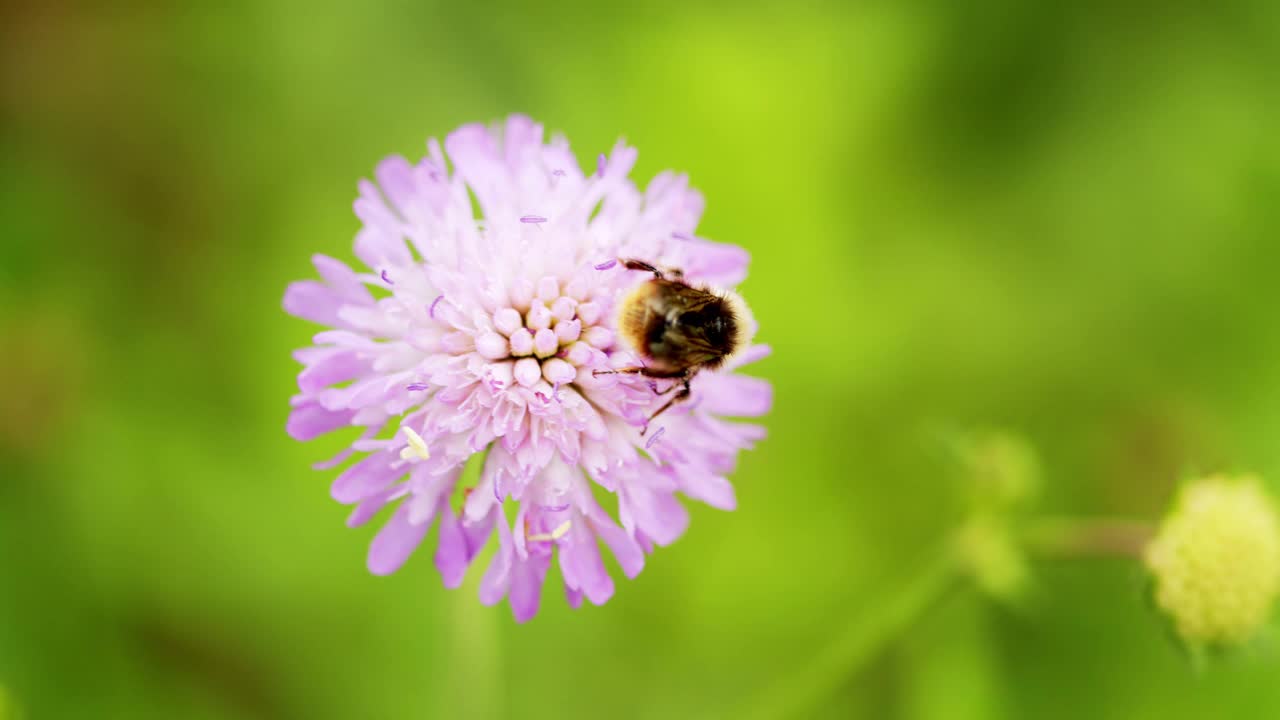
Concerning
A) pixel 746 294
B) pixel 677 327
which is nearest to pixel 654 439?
pixel 677 327

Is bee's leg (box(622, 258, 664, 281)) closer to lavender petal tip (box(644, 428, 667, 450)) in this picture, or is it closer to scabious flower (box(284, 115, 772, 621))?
scabious flower (box(284, 115, 772, 621))

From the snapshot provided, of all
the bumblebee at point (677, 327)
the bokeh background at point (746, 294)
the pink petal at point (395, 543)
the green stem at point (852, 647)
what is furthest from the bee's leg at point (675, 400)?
the bokeh background at point (746, 294)

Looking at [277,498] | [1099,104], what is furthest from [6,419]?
[1099,104]

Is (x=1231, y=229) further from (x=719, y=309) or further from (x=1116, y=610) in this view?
(x=719, y=309)

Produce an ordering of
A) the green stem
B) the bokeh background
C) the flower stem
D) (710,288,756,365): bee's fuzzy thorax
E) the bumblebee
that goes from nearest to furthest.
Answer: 1. the bumblebee
2. (710,288,756,365): bee's fuzzy thorax
3. the flower stem
4. the green stem
5. the bokeh background

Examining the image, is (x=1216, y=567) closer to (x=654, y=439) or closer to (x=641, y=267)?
(x=654, y=439)

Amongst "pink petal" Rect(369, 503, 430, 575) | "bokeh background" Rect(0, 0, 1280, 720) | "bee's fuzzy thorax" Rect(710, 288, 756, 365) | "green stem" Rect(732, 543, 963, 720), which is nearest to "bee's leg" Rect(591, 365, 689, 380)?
"bee's fuzzy thorax" Rect(710, 288, 756, 365)
